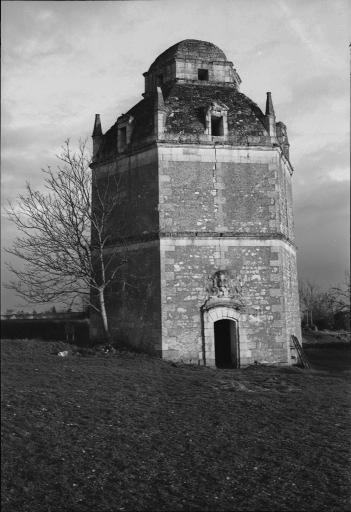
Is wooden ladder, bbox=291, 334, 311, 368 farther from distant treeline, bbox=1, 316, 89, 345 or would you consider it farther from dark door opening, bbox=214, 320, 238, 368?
distant treeline, bbox=1, 316, 89, 345

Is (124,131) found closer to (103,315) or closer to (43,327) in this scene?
(103,315)

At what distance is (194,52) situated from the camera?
1603 cm

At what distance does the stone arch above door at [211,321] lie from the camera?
13.9m

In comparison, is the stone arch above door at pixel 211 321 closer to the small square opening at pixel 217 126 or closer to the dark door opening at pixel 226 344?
the dark door opening at pixel 226 344

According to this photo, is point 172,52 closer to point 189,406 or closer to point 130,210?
point 130,210

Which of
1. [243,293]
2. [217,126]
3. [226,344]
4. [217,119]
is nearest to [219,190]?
[217,126]

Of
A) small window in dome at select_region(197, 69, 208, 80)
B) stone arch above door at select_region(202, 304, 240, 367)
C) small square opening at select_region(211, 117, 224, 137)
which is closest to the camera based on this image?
stone arch above door at select_region(202, 304, 240, 367)

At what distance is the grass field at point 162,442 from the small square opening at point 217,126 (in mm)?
7495

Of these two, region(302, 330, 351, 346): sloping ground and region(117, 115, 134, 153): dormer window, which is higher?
region(117, 115, 134, 153): dormer window

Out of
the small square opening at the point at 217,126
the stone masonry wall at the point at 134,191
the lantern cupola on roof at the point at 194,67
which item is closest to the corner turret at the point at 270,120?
the small square opening at the point at 217,126

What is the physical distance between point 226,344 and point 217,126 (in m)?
6.70

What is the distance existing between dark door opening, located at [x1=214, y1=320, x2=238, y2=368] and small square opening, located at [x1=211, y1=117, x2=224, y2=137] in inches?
224

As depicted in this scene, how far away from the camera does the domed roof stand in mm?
15791

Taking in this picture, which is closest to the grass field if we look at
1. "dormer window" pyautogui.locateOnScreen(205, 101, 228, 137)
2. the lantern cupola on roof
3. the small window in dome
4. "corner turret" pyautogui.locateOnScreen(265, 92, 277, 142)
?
"dormer window" pyautogui.locateOnScreen(205, 101, 228, 137)
